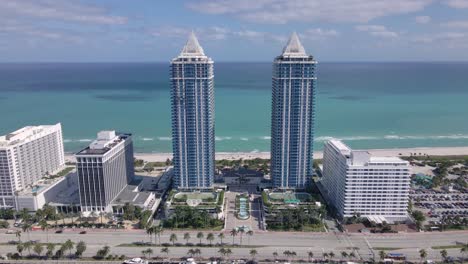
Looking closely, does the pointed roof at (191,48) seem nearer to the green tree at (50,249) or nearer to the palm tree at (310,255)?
the green tree at (50,249)

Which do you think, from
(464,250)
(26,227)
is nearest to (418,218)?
(464,250)

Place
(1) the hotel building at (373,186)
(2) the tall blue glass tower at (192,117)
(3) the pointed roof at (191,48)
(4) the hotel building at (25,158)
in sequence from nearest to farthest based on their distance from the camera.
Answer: (1) the hotel building at (373,186) < (4) the hotel building at (25,158) < (2) the tall blue glass tower at (192,117) < (3) the pointed roof at (191,48)

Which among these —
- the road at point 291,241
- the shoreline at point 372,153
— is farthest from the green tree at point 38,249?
the shoreline at point 372,153

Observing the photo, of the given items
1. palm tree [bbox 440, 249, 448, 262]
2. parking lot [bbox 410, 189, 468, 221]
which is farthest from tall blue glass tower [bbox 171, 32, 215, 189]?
parking lot [bbox 410, 189, 468, 221]

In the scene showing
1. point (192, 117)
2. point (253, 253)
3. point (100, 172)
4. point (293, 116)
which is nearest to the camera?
point (253, 253)

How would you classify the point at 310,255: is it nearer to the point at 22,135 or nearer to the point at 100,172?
the point at 100,172

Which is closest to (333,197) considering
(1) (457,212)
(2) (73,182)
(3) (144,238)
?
(1) (457,212)
